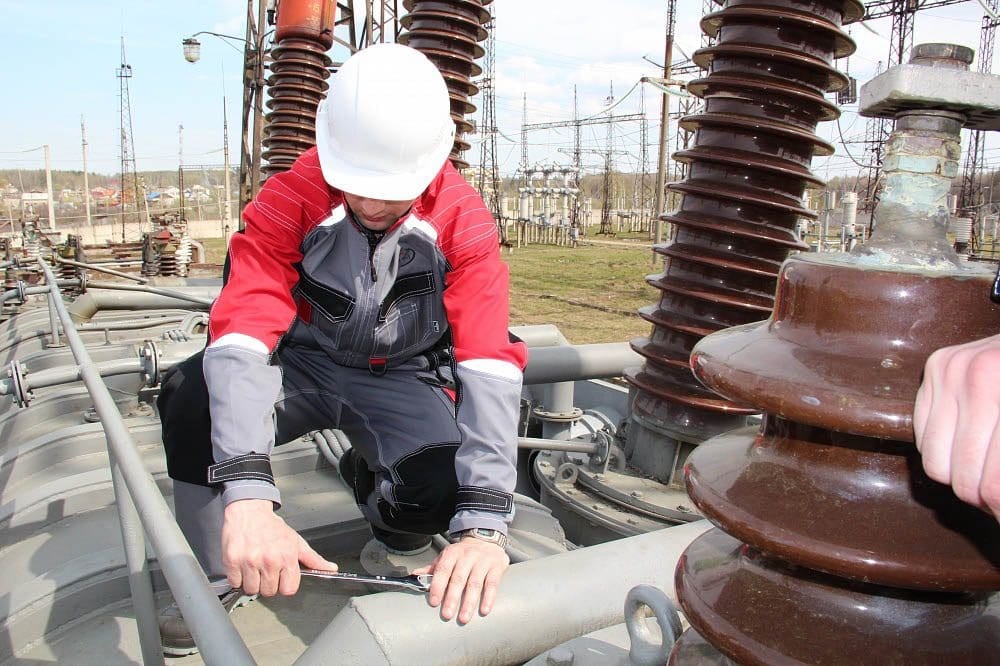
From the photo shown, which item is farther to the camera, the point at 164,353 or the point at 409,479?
the point at 164,353

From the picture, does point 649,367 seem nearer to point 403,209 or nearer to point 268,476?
point 403,209

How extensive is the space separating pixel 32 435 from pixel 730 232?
3.37 metres

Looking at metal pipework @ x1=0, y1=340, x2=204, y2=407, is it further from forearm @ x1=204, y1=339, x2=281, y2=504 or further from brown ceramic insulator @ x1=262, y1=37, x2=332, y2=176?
brown ceramic insulator @ x1=262, y1=37, x2=332, y2=176

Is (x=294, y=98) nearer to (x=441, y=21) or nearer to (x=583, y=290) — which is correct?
(x=441, y=21)

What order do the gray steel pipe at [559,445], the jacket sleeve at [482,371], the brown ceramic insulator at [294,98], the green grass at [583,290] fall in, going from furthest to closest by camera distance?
the green grass at [583,290], the brown ceramic insulator at [294,98], the gray steel pipe at [559,445], the jacket sleeve at [482,371]

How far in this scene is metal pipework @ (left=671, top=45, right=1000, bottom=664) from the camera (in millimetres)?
705

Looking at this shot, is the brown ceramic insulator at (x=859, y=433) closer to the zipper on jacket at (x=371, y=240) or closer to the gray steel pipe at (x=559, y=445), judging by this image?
the zipper on jacket at (x=371, y=240)

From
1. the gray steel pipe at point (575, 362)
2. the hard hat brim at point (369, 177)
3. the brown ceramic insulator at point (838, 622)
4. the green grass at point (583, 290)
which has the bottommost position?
the green grass at point (583, 290)

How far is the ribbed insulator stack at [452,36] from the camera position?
3.59 m

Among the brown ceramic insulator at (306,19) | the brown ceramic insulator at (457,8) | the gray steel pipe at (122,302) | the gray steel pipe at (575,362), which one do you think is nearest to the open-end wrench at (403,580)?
the gray steel pipe at (575,362)

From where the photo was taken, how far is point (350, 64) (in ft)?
6.03

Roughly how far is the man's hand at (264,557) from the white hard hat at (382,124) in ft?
2.58

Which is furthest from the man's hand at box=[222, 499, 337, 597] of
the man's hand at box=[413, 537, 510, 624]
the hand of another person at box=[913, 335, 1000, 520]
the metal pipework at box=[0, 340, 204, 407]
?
the hand of another person at box=[913, 335, 1000, 520]

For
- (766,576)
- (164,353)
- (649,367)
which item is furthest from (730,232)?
(164,353)
